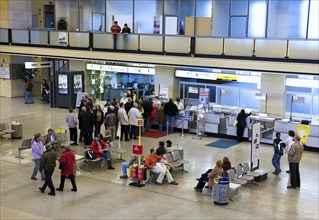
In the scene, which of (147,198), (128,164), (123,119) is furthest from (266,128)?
(147,198)

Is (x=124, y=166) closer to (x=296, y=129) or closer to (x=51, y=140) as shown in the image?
(x=51, y=140)

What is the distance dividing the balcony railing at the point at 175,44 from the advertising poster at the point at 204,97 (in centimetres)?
189

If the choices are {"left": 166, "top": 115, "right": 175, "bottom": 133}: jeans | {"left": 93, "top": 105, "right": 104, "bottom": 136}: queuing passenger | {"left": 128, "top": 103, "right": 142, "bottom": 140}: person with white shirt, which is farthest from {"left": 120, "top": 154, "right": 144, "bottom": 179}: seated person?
{"left": 166, "top": 115, "right": 175, "bottom": 133}: jeans

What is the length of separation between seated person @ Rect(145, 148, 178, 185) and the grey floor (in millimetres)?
233

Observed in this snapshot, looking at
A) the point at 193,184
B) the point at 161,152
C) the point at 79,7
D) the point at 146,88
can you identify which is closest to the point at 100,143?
the point at 161,152

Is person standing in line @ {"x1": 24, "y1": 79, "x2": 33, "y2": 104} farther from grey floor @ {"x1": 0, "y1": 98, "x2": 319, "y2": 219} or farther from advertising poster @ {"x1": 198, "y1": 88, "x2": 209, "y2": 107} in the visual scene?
grey floor @ {"x1": 0, "y1": 98, "x2": 319, "y2": 219}

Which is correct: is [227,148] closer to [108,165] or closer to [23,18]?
[108,165]

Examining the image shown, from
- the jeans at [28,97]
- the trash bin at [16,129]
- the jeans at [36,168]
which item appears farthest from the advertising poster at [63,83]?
the jeans at [36,168]

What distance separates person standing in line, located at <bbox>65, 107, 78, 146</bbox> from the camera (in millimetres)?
19906

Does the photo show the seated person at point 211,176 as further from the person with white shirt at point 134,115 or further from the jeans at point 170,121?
the jeans at point 170,121

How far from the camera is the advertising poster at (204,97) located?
23.8m

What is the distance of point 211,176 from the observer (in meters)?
14.2

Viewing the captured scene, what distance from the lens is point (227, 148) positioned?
2031cm

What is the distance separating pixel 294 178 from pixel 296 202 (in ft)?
4.22
